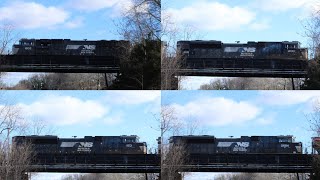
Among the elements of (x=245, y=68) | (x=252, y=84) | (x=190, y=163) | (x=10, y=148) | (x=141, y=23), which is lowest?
(x=190, y=163)

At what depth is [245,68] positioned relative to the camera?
764cm

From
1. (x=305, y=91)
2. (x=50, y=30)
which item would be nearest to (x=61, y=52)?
(x=50, y=30)

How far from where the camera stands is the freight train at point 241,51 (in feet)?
24.8

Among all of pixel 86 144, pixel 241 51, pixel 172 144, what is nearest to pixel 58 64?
pixel 86 144

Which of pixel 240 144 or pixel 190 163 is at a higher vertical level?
pixel 240 144

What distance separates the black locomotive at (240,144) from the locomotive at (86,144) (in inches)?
27.8

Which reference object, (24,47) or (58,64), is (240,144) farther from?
(24,47)

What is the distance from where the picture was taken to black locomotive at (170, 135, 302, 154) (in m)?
7.65

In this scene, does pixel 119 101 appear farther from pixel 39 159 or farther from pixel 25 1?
pixel 25 1

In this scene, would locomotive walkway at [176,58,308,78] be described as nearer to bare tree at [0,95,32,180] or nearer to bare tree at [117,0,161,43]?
bare tree at [117,0,161,43]

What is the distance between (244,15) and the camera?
25.2 ft

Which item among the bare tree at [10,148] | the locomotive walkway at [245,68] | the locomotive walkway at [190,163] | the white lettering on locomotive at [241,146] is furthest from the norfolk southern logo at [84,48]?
the white lettering on locomotive at [241,146]

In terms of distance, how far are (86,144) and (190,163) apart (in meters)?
1.89

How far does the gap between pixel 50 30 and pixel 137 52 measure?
5.28 feet
